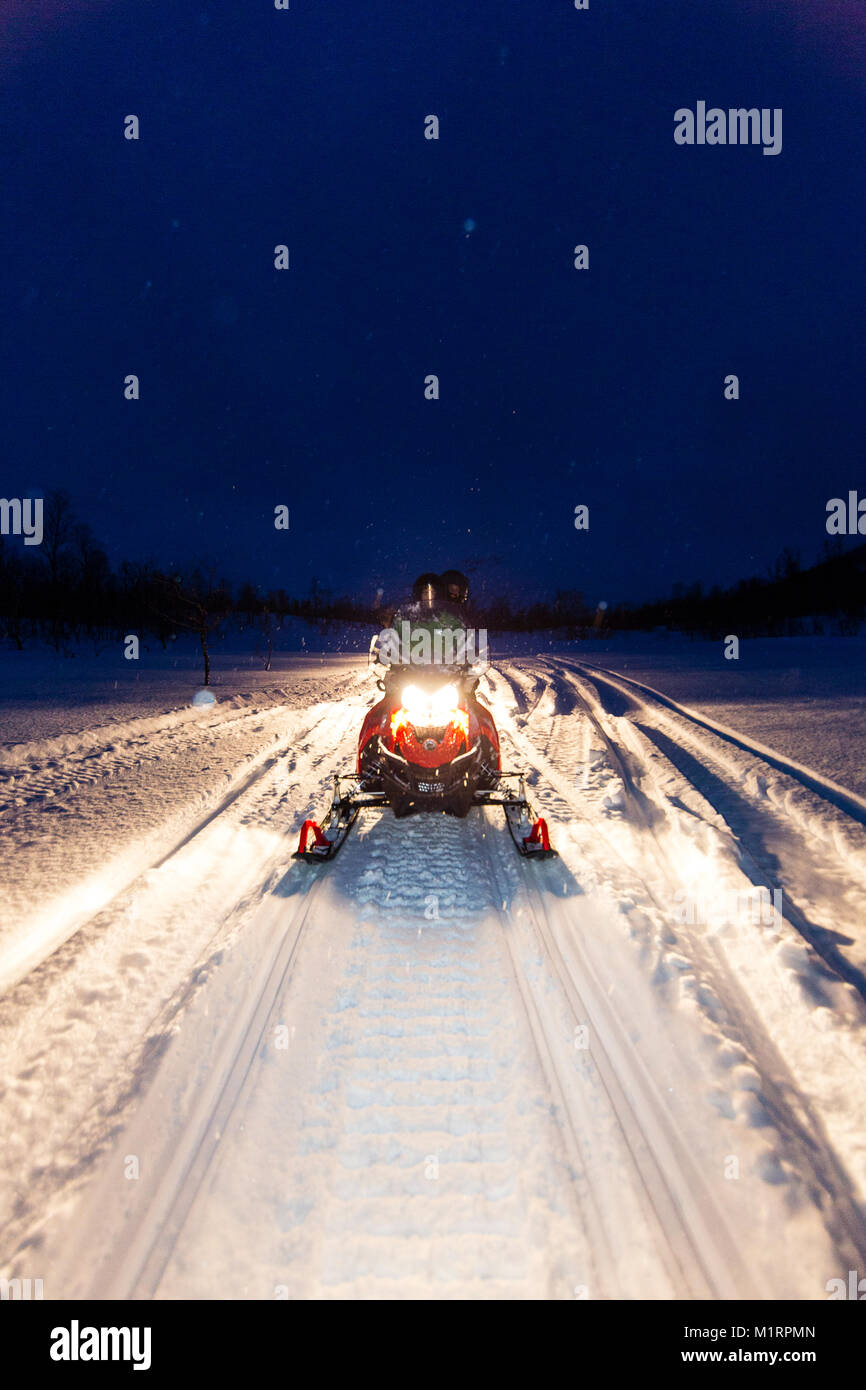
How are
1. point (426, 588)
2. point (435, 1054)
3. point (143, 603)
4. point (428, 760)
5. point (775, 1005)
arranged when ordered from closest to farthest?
point (435, 1054)
point (775, 1005)
point (428, 760)
point (426, 588)
point (143, 603)

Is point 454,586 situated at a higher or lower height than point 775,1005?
higher

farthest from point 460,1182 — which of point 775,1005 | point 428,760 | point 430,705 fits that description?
point 430,705

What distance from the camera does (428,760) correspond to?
225 inches

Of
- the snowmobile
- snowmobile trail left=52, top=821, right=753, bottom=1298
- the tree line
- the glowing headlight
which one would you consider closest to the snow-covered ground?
snowmobile trail left=52, top=821, right=753, bottom=1298

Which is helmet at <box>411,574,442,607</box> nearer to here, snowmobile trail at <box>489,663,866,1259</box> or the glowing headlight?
the glowing headlight

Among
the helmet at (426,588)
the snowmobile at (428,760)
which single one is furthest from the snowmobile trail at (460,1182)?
the helmet at (426,588)

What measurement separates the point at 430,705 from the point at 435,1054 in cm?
351

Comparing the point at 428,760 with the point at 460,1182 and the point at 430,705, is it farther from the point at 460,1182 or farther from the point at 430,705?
the point at 460,1182

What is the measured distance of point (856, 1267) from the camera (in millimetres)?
1939

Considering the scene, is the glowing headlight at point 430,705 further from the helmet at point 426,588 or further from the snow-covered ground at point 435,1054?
the helmet at point 426,588

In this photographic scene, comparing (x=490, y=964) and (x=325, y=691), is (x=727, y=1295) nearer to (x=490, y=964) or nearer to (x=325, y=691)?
(x=490, y=964)

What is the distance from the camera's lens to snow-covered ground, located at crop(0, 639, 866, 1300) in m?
1.99

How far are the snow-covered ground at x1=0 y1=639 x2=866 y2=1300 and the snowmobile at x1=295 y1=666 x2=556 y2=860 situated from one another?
0.30 metres

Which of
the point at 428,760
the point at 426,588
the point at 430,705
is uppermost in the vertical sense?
the point at 426,588
